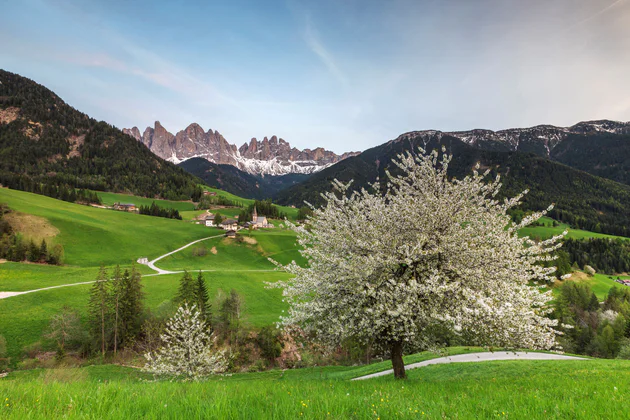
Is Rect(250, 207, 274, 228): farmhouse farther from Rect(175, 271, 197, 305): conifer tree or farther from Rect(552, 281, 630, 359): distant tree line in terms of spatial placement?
Rect(552, 281, 630, 359): distant tree line

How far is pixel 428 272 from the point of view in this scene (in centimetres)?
1259

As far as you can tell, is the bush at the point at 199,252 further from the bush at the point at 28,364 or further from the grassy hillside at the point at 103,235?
the bush at the point at 28,364

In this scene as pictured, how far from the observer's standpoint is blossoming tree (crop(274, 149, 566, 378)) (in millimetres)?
11383

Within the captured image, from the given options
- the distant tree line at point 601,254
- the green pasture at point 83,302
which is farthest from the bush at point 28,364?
the distant tree line at point 601,254

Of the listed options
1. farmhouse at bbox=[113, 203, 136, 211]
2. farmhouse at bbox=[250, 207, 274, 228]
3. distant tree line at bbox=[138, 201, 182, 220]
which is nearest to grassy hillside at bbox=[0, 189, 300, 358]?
distant tree line at bbox=[138, 201, 182, 220]

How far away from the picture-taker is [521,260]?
12617 mm

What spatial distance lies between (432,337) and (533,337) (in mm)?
4056

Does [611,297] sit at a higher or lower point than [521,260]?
lower

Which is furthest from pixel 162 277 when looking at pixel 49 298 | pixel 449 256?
pixel 449 256

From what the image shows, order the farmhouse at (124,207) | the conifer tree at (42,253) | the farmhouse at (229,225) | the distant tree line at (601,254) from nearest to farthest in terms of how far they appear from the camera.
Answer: the conifer tree at (42,253) → the farmhouse at (229,225) → the distant tree line at (601,254) → the farmhouse at (124,207)

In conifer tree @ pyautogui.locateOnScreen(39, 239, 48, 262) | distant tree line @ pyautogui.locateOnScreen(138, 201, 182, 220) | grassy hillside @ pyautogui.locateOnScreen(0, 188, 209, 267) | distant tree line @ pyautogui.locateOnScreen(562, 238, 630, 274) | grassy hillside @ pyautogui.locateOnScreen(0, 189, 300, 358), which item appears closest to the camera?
grassy hillside @ pyautogui.locateOnScreen(0, 189, 300, 358)

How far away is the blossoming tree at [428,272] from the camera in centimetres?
1138

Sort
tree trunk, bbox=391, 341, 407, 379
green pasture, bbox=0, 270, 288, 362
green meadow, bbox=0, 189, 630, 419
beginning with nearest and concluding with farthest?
green meadow, bbox=0, 189, 630, 419 < tree trunk, bbox=391, 341, 407, 379 < green pasture, bbox=0, 270, 288, 362

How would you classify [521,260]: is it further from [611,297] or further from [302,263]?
[611,297]
